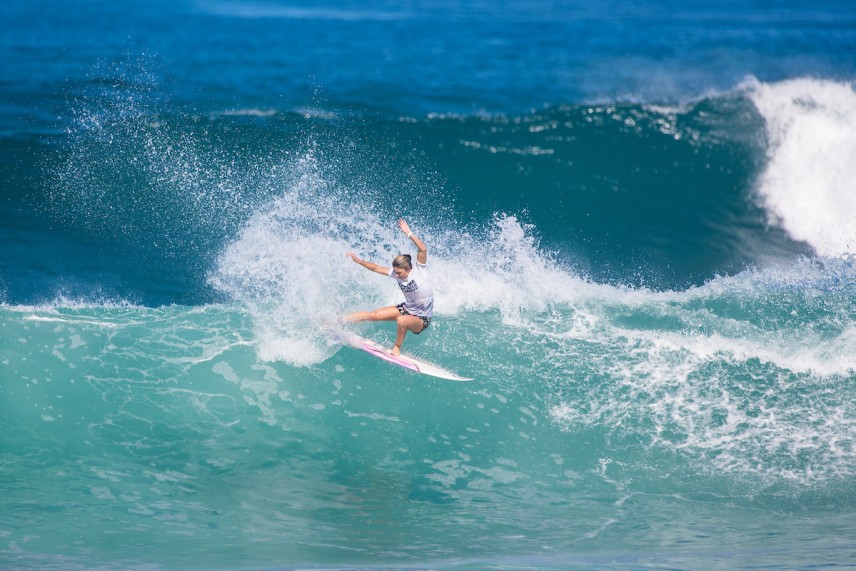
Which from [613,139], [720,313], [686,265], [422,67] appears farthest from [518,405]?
[422,67]

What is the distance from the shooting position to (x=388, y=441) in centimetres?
962

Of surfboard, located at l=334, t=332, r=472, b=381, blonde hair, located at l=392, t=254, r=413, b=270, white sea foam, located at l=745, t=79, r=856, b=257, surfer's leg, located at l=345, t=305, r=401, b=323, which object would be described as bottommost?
surfboard, located at l=334, t=332, r=472, b=381

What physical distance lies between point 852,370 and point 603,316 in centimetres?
335

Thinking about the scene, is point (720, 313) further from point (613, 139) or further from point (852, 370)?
point (613, 139)

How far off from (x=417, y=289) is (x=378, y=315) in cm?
84

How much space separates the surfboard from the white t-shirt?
86cm

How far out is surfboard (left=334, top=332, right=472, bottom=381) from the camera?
9495 mm

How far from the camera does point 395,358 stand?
948 centimetres

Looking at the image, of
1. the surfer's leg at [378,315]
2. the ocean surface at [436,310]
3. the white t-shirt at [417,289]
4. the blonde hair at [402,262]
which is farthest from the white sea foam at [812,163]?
the blonde hair at [402,262]

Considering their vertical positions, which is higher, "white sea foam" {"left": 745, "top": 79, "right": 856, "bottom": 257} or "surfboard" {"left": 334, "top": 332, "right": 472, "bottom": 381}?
"white sea foam" {"left": 745, "top": 79, "right": 856, "bottom": 257}

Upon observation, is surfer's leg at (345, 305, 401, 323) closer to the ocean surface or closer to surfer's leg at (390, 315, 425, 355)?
surfer's leg at (390, 315, 425, 355)

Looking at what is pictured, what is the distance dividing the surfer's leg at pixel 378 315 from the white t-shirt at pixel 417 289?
34 cm

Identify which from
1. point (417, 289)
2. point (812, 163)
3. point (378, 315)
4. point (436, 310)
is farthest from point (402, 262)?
point (812, 163)

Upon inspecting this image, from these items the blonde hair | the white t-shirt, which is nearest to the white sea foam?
the white t-shirt
